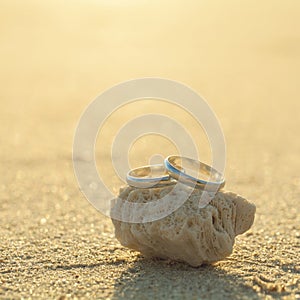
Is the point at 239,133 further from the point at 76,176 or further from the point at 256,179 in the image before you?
the point at 76,176

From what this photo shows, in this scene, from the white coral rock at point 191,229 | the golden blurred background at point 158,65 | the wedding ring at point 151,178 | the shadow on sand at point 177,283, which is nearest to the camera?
the shadow on sand at point 177,283

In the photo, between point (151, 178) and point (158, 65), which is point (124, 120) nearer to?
point (151, 178)

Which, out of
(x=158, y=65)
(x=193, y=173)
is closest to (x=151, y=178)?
(x=193, y=173)

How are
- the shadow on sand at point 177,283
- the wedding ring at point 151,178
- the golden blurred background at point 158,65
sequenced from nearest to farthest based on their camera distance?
1. the shadow on sand at point 177,283
2. the wedding ring at point 151,178
3. the golden blurred background at point 158,65

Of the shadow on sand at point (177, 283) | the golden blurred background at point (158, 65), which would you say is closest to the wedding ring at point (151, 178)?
the shadow on sand at point (177, 283)

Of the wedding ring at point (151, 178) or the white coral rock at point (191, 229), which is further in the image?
the wedding ring at point (151, 178)

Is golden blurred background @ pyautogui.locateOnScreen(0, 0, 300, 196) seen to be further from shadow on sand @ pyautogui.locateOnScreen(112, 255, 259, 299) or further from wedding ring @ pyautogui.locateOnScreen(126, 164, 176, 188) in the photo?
shadow on sand @ pyautogui.locateOnScreen(112, 255, 259, 299)

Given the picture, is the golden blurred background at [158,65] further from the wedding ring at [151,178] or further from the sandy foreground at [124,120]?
the wedding ring at [151,178]

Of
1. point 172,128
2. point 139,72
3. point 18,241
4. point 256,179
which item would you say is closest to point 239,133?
point 172,128
